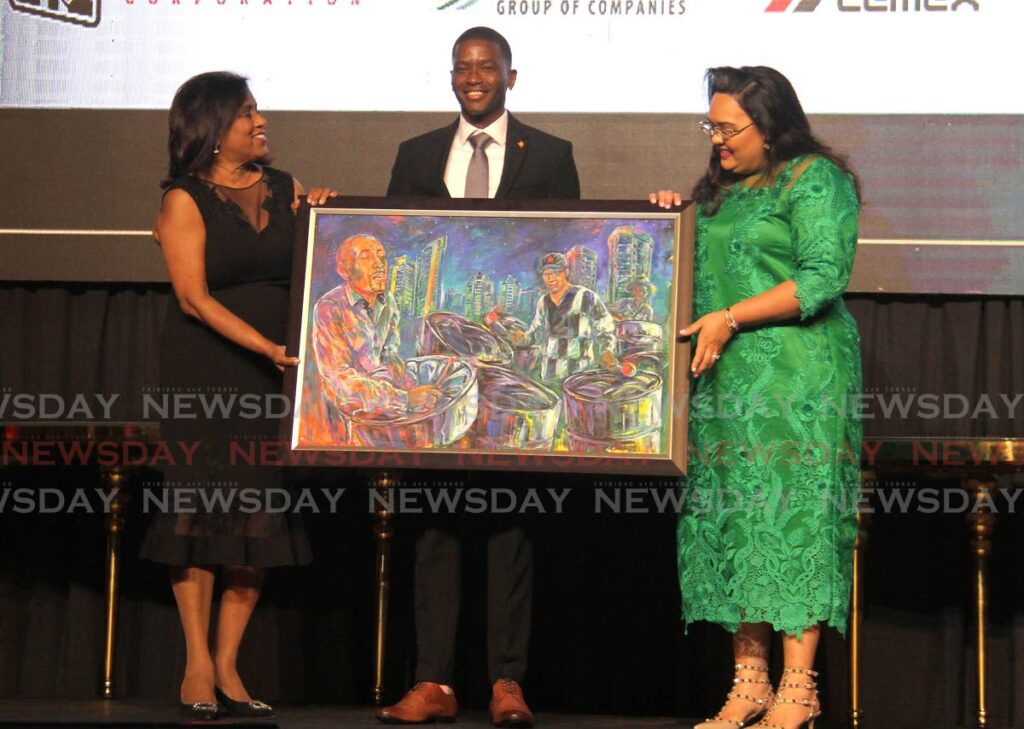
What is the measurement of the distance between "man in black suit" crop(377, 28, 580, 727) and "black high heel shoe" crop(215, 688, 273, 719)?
0.90 feet

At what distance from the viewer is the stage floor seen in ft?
10.5

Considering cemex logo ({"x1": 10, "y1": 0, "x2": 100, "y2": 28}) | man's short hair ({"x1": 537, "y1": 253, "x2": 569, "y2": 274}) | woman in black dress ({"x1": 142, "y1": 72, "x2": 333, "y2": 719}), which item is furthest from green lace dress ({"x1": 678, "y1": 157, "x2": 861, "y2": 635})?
cemex logo ({"x1": 10, "y1": 0, "x2": 100, "y2": 28})

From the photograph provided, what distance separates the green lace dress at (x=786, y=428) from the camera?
2977mm

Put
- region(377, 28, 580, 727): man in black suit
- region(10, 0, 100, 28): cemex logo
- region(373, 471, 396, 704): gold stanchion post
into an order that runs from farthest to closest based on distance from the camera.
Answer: region(10, 0, 100, 28): cemex logo, region(373, 471, 396, 704): gold stanchion post, region(377, 28, 580, 727): man in black suit

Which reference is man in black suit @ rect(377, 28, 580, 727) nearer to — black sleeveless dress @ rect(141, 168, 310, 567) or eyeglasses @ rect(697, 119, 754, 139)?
→ black sleeveless dress @ rect(141, 168, 310, 567)

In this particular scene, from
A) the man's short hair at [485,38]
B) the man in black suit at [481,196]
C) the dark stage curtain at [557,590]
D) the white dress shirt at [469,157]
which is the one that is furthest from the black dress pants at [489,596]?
the man's short hair at [485,38]

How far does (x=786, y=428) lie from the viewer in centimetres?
299

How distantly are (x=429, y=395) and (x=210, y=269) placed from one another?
1.90ft

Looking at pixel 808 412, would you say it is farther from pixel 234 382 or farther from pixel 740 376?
pixel 234 382

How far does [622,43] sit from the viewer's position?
14.0ft

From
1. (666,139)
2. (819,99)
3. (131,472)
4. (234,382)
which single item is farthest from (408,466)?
(819,99)

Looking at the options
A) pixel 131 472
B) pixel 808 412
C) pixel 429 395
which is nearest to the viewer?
pixel 808 412

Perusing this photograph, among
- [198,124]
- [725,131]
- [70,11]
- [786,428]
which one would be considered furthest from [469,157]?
[70,11]

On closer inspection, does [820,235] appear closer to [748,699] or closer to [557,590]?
[748,699]
